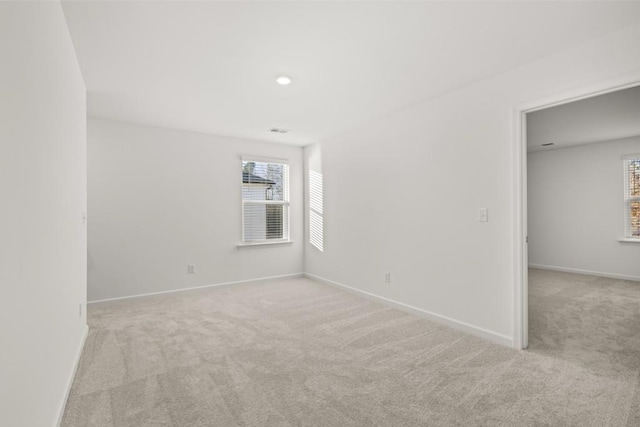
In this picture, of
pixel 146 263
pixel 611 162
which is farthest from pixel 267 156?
pixel 611 162

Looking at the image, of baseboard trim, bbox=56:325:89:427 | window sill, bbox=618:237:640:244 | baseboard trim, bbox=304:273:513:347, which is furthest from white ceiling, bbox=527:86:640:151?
baseboard trim, bbox=56:325:89:427

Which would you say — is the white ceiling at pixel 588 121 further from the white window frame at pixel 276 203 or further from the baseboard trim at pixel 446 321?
the white window frame at pixel 276 203

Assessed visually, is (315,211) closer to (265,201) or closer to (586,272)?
(265,201)

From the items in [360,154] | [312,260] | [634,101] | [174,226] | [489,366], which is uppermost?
[634,101]

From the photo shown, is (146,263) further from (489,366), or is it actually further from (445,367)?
(489,366)

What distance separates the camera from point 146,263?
4.29 metres

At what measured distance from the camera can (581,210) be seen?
587 cm

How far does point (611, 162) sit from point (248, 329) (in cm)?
653

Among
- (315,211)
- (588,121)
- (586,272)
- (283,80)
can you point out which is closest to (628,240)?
(586,272)

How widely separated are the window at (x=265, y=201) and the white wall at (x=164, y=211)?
14 centimetres

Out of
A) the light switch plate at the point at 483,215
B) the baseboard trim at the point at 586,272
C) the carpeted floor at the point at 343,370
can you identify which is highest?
the light switch plate at the point at 483,215

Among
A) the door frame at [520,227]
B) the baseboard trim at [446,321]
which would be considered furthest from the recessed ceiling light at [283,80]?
the baseboard trim at [446,321]

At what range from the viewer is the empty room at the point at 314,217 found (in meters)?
1.76

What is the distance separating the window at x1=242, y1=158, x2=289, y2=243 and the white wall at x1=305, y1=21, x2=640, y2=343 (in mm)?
1356
